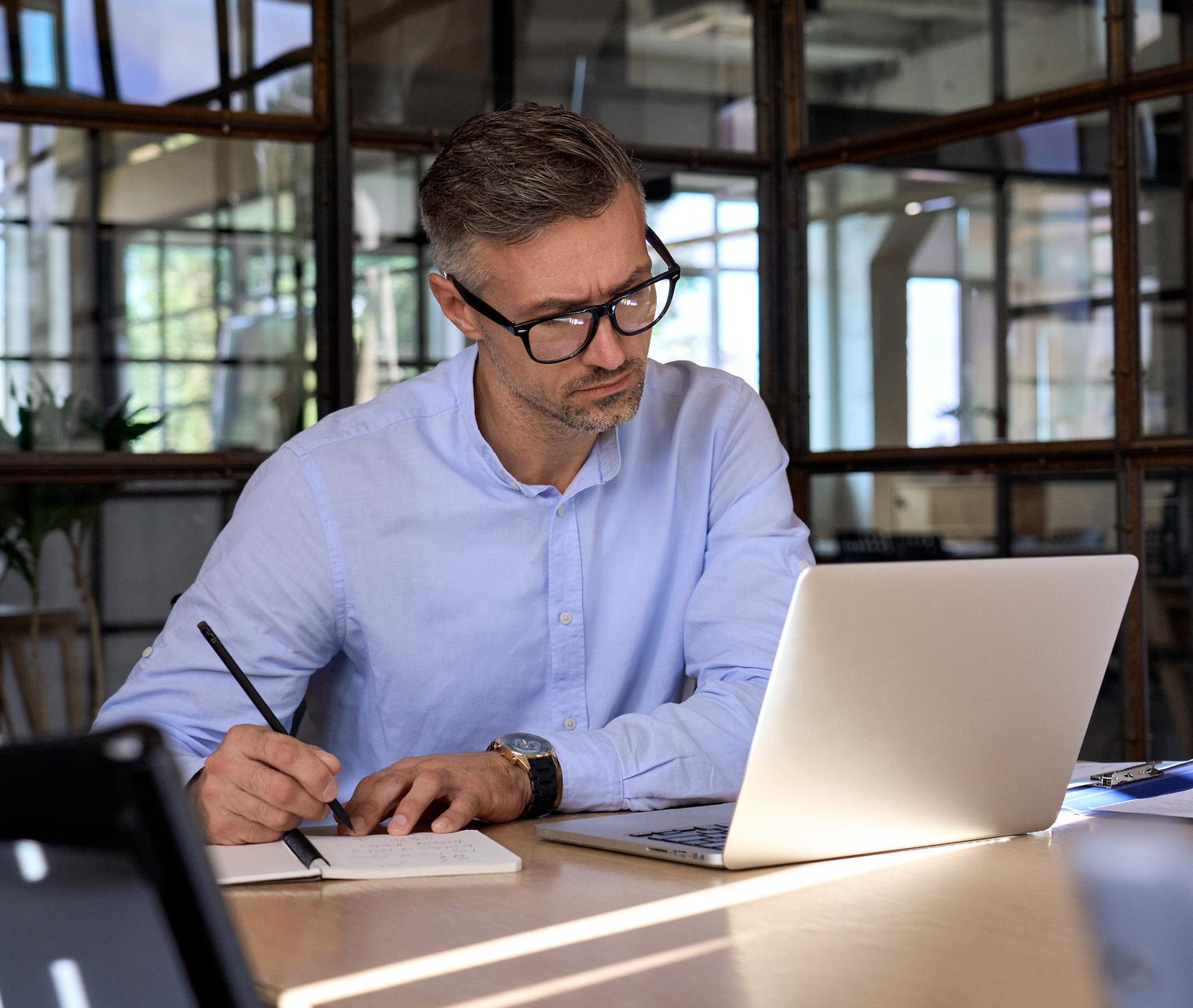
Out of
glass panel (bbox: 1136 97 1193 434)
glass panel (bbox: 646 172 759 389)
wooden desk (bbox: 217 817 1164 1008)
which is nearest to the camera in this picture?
wooden desk (bbox: 217 817 1164 1008)

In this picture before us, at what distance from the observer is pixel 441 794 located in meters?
1.32

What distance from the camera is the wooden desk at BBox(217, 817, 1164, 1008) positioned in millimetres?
834

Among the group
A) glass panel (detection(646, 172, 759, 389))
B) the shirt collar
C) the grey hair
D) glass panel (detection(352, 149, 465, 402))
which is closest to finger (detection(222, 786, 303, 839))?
the shirt collar

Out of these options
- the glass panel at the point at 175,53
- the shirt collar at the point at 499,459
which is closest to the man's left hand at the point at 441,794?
the shirt collar at the point at 499,459

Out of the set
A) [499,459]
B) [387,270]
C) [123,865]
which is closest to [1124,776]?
[499,459]

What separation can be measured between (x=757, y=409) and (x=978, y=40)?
1.72 meters

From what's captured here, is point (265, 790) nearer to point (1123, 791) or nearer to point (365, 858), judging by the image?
point (365, 858)

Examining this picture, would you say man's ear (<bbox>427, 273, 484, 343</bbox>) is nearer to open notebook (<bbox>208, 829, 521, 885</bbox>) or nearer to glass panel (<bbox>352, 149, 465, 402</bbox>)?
open notebook (<bbox>208, 829, 521, 885</bbox>)

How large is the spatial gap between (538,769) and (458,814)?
0.14m

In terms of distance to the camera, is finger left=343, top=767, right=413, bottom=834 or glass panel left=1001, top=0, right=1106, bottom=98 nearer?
finger left=343, top=767, right=413, bottom=834

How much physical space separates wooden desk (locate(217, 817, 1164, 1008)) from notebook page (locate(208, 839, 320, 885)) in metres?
0.01

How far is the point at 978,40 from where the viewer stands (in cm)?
332

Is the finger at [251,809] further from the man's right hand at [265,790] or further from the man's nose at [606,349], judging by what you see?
the man's nose at [606,349]

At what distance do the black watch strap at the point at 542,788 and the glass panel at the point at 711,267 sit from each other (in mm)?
2318
